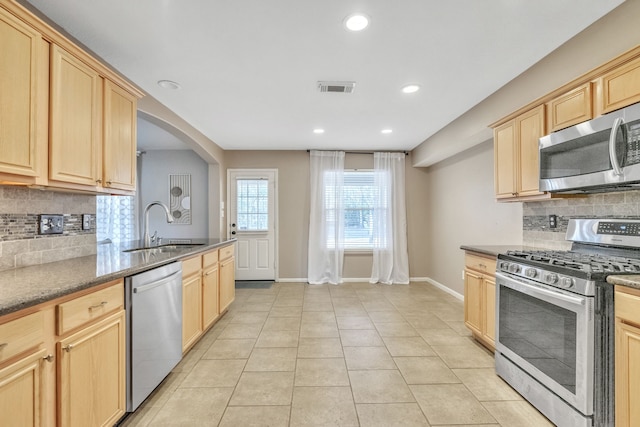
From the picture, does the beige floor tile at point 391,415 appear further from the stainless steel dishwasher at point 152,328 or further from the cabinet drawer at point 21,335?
the cabinet drawer at point 21,335

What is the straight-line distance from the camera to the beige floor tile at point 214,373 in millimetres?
2174

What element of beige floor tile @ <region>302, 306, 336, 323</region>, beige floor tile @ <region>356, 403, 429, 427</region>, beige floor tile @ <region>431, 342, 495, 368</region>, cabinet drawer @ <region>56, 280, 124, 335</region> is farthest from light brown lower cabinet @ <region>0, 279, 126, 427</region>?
beige floor tile @ <region>431, 342, 495, 368</region>

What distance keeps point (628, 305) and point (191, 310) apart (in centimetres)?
292

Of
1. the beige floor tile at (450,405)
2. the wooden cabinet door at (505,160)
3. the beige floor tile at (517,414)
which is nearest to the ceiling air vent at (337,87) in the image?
the wooden cabinet door at (505,160)

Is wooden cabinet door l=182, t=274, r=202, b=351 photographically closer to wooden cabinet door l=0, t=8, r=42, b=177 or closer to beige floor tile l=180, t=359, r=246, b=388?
beige floor tile l=180, t=359, r=246, b=388

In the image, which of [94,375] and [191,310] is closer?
[94,375]

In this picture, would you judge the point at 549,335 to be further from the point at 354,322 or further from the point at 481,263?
the point at 354,322

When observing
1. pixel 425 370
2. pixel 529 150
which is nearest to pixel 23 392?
pixel 425 370

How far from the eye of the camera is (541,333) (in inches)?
72.7

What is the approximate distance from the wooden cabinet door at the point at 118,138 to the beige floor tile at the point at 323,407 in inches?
78.6

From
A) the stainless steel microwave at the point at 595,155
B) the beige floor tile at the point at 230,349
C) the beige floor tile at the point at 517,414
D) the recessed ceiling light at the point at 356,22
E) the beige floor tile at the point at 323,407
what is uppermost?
the recessed ceiling light at the point at 356,22

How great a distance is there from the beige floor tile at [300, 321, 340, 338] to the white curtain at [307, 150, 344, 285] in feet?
6.27

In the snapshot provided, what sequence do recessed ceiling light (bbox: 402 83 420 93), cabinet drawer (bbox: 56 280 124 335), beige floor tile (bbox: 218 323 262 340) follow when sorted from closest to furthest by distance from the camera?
1. cabinet drawer (bbox: 56 280 124 335)
2. recessed ceiling light (bbox: 402 83 420 93)
3. beige floor tile (bbox: 218 323 262 340)

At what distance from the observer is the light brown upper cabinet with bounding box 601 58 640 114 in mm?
1581
